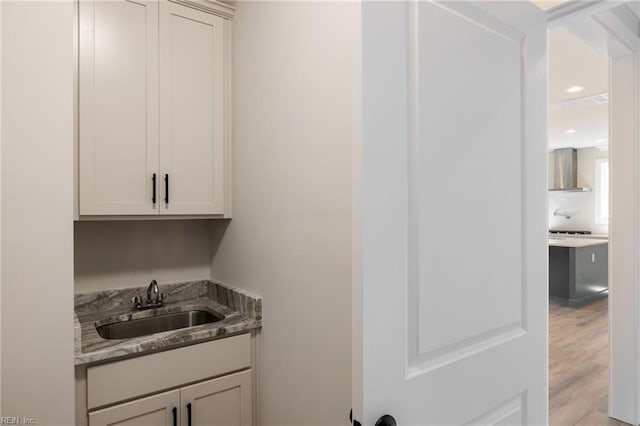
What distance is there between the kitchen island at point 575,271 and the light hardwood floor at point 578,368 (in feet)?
1.68

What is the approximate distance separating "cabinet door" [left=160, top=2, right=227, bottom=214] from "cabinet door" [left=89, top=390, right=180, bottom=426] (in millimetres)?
854

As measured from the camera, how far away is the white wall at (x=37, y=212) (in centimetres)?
121

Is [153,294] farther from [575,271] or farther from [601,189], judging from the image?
[601,189]

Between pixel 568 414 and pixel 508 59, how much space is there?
2.65 metres

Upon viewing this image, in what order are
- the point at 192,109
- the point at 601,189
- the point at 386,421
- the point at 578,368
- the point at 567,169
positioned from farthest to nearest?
the point at 567,169 < the point at 601,189 < the point at 578,368 < the point at 192,109 < the point at 386,421

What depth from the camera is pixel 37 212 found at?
125 centimetres

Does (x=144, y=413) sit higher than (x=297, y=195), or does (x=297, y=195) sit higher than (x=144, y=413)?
(x=297, y=195)

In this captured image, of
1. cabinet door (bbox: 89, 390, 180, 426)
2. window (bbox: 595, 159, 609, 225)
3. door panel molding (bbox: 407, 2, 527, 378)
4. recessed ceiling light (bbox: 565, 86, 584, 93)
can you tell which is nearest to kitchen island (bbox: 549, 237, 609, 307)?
recessed ceiling light (bbox: 565, 86, 584, 93)

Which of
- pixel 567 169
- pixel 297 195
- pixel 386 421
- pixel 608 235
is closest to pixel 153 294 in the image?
pixel 297 195

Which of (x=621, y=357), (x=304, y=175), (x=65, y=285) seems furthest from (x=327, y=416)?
(x=621, y=357)

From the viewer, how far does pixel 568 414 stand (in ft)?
8.56

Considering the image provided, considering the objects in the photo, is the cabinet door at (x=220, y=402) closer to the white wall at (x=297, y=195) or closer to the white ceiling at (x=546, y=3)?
the white wall at (x=297, y=195)

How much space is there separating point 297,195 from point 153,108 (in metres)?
0.90

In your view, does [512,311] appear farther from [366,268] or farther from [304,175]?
[304,175]
